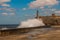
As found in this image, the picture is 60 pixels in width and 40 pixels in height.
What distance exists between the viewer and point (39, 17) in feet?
201

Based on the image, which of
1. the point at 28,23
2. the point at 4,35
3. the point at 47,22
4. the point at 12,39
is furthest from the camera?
the point at 47,22

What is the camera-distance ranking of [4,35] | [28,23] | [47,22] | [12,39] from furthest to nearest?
[47,22] → [28,23] → [4,35] → [12,39]

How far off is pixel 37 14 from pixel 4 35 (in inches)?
1744

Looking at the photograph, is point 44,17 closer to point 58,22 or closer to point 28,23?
point 58,22

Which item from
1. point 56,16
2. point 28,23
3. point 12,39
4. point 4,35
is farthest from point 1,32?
point 56,16

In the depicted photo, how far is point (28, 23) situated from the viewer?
4934 centimetres

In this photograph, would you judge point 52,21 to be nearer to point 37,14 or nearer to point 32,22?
point 37,14

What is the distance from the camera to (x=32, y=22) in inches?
1977

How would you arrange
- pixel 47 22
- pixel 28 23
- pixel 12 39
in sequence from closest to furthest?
pixel 12 39
pixel 28 23
pixel 47 22

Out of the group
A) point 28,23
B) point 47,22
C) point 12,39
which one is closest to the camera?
point 12,39

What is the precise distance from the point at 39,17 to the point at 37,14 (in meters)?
1.78

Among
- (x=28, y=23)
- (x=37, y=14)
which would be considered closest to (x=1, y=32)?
(x=28, y=23)

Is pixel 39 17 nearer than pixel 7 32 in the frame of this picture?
No

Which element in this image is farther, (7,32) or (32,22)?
(32,22)
